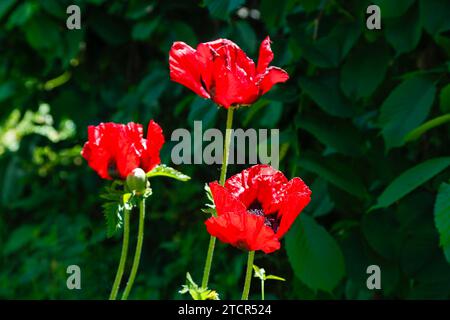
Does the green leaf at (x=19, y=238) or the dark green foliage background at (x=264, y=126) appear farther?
the green leaf at (x=19, y=238)

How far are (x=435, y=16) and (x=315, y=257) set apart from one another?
0.50m

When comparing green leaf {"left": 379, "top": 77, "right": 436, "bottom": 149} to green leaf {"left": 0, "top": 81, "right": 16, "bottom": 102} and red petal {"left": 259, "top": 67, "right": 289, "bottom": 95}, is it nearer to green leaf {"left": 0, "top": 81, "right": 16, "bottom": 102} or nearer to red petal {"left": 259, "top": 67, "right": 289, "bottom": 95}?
red petal {"left": 259, "top": 67, "right": 289, "bottom": 95}

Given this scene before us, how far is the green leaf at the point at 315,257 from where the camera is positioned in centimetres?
153

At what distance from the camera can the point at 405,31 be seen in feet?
5.46

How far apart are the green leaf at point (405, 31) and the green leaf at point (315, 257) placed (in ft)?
1.31

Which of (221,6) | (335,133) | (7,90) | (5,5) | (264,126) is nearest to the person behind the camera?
(221,6)

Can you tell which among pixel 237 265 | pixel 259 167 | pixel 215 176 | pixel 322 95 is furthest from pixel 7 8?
pixel 259 167

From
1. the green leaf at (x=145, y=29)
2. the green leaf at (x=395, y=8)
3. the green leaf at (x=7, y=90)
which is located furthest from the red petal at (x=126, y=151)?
the green leaf at (x=7, y=90)

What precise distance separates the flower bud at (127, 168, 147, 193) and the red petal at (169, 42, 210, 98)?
0.12m

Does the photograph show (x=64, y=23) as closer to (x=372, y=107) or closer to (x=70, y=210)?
(x=70, y=210)

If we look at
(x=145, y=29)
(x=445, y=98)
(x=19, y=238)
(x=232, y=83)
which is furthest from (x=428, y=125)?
(x=19, y=238)

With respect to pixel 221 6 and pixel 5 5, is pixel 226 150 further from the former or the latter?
pixel 5 5

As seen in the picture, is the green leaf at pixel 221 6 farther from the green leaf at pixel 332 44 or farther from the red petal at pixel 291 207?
the red petal at pixel 291 207

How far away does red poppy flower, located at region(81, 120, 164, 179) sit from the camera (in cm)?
97
